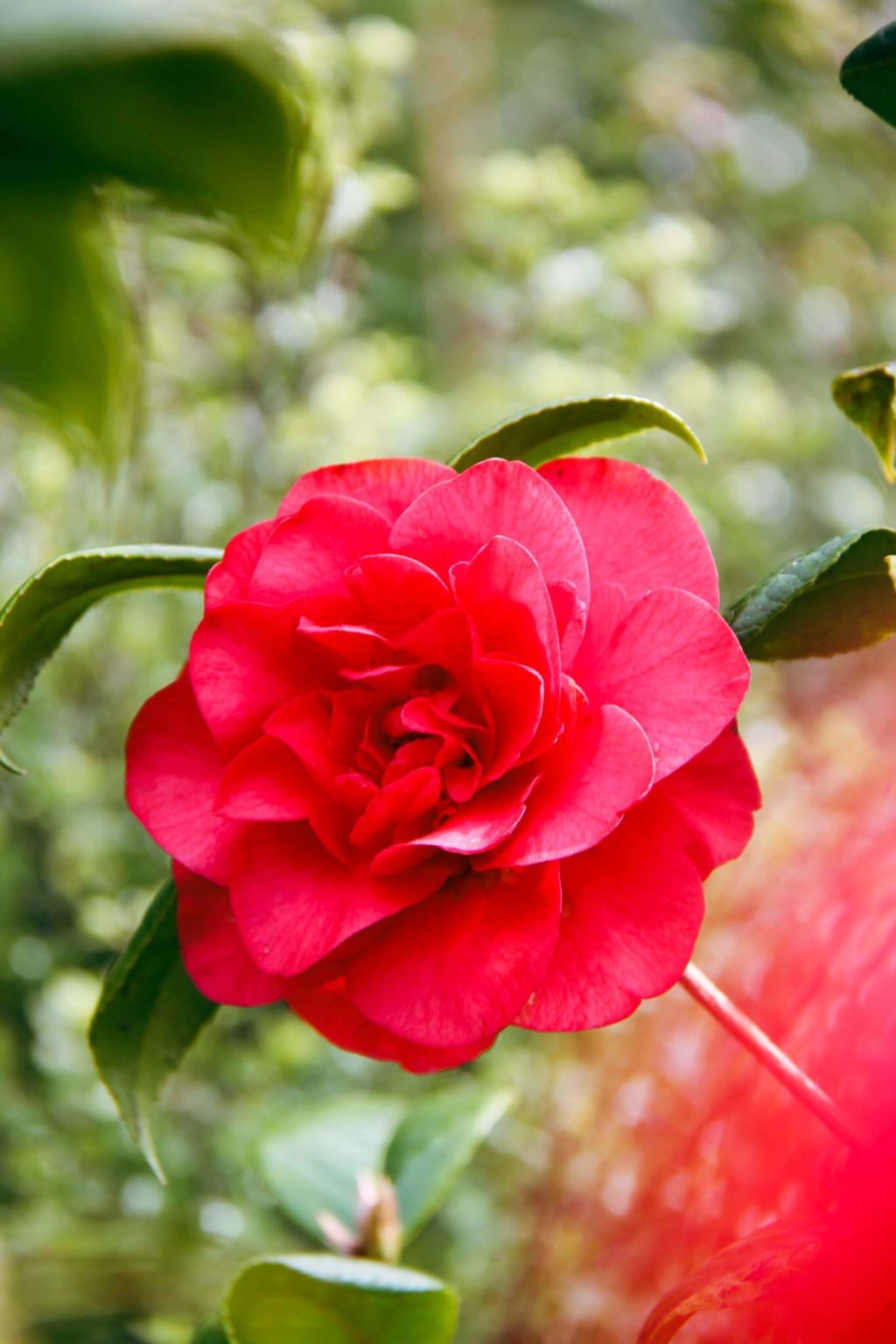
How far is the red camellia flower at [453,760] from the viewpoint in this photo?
0.34m

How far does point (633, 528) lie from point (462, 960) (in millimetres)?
154

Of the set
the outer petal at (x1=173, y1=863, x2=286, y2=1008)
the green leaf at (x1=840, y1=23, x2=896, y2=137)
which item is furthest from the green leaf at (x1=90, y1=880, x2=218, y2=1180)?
the green leaf at (x1=840, y1=23, x2=896, y2=137)

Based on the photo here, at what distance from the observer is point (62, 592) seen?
40 centimetres

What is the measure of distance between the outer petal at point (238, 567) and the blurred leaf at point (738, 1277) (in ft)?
0.88

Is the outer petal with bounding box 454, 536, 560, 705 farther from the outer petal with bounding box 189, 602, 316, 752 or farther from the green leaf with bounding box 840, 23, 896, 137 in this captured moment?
the green leaf with bounding box 840, 23, 896, 137

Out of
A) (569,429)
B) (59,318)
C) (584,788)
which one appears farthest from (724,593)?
(59,318)

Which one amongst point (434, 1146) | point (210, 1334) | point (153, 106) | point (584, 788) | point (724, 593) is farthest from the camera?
point (724, 593)

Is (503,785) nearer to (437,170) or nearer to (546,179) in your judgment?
(546,179)

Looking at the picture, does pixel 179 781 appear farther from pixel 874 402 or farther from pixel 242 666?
pixel 874 402

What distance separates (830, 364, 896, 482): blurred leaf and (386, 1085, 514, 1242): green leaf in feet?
1.55

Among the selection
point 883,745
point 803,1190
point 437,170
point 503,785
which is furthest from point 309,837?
point 437,170

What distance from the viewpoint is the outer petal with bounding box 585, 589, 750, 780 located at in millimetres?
342

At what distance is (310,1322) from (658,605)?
1.15 feet

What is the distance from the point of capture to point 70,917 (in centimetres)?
159
